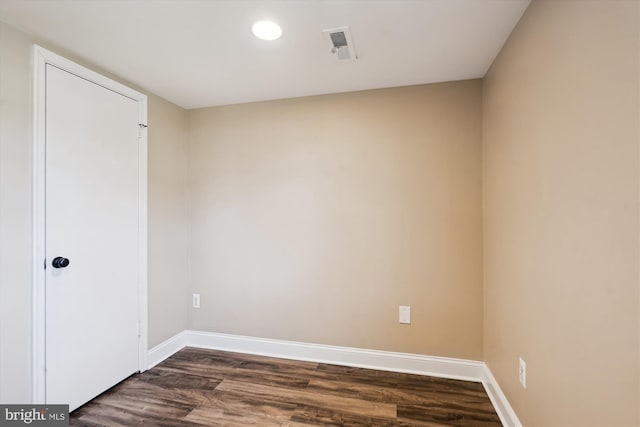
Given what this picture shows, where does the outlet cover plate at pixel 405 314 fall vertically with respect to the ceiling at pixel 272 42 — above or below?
below

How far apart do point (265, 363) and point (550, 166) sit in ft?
8.04

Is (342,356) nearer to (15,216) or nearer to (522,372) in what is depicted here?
(522,372)

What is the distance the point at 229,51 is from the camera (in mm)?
1798

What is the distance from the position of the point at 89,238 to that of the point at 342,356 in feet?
6.97

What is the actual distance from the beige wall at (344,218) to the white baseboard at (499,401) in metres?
0.20

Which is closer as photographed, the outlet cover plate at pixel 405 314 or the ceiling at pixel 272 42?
the ceiling at pixel 272 42

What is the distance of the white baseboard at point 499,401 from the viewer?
5.26 ft

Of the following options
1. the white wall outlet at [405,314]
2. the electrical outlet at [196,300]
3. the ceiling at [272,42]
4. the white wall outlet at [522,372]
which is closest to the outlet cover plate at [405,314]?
the white wall outlet at [405,314]

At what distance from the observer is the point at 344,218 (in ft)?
7.89

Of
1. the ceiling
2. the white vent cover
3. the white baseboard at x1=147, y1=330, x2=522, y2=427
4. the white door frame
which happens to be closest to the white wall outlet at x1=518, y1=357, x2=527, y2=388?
the white baseboard at x1=147, y1=330, x2=522, y2=427

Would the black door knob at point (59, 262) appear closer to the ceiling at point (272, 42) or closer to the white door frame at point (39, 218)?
the white door frame at point (39, 218)

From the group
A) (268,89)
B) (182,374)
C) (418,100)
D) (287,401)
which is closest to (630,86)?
(418,100)

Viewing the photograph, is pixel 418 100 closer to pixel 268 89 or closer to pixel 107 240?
pixel 268 89

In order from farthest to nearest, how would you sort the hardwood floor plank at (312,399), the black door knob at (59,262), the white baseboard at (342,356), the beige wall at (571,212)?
1. the white baseboard at (342,356)
2. the hardwood floor plank at (312,399)
3. the black door knob at (59,262)
4. the beige wall at (571,212)
